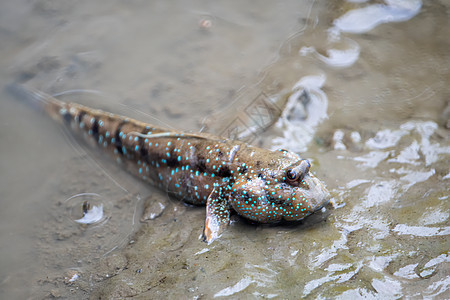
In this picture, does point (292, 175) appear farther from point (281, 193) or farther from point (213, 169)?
point (213, 169)

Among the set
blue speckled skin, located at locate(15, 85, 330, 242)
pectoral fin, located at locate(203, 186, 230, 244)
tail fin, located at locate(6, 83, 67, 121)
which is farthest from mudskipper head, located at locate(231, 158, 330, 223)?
tail fin, located at locate(6, 83, 67, 121)

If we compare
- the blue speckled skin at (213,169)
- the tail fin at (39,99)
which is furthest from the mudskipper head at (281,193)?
the tail fin at (39,99)

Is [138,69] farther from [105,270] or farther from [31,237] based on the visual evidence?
[105,270]

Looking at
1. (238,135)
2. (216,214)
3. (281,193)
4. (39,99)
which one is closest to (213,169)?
(216,214)

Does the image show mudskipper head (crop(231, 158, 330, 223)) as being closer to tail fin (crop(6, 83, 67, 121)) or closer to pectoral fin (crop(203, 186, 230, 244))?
pectoral fin (crop(203, 186, 230, 244))

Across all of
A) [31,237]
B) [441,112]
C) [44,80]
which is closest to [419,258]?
[441,112]

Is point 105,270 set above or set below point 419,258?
below

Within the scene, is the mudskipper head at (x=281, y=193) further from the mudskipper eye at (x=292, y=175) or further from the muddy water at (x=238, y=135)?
the muddy water at (x=238, y=135)
